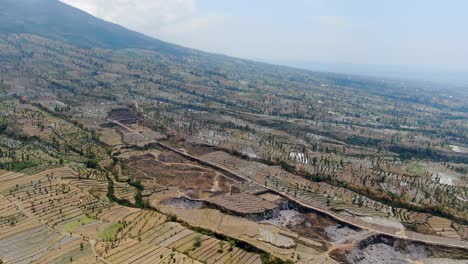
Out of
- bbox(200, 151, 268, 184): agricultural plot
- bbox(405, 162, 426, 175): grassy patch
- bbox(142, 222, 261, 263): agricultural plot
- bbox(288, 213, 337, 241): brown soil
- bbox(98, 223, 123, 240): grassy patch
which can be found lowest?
bbox(288, 213, 337, 241): brown soil

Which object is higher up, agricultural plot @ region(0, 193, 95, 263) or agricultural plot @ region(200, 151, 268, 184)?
agricultural plot @ region(200, 151, 268, 184)

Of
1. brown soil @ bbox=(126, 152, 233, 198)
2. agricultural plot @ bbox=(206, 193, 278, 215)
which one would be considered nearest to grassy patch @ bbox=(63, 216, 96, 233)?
brown soil @ bbox=(126, 152, 233, 198)

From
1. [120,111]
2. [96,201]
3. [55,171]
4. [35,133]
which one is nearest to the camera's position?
[96,201]

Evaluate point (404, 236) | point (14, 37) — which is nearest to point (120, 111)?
point (404, 236)

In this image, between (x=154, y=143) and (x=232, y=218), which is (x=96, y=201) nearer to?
(x=232, y=218)

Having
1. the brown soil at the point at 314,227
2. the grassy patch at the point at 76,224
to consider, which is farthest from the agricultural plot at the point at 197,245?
the brown soil at the point at 314,227

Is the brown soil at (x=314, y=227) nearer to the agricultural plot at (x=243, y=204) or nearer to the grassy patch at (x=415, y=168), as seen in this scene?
the agricultural plot at (x=243, y=204)

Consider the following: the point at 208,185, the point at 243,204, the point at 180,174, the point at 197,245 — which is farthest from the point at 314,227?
the point at 180,174

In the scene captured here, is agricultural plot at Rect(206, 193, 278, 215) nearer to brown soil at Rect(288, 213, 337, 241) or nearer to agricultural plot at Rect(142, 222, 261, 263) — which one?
brown soil at Rect(288, 213, 337, 241)
